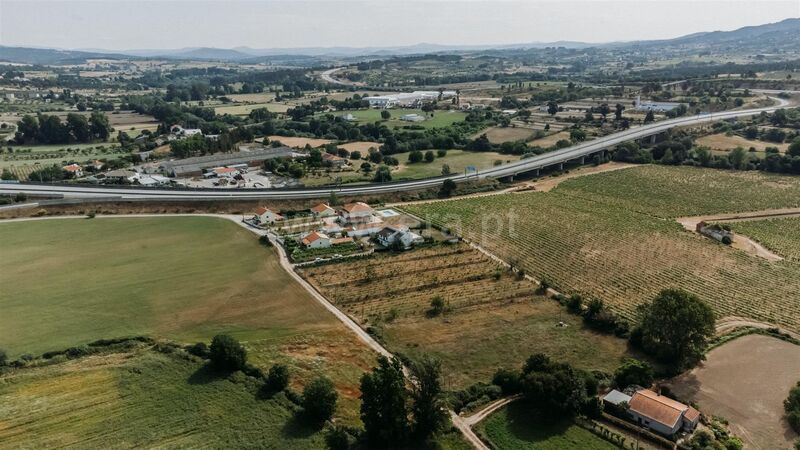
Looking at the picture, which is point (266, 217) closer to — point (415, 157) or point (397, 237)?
point (397, 237)

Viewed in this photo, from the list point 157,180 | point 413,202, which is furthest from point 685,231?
point 157,180

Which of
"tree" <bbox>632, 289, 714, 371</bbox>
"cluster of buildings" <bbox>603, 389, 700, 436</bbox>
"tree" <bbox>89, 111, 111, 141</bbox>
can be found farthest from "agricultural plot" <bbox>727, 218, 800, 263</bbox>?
"tree" <bbox>89, 111, 111, 141</bbox>

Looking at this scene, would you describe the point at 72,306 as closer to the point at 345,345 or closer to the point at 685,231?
the point at 345,345

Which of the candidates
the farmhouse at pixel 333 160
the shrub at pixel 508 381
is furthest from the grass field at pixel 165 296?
the farmhouse at pixel 333 160

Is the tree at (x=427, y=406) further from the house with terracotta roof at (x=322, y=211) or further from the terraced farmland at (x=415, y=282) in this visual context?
the house with terracotta roof at (x=322, y=211)

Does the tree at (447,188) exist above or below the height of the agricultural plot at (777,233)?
above

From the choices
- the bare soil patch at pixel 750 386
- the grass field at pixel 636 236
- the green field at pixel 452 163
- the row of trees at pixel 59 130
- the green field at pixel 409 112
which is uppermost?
the row of trees at pixel 59 130
